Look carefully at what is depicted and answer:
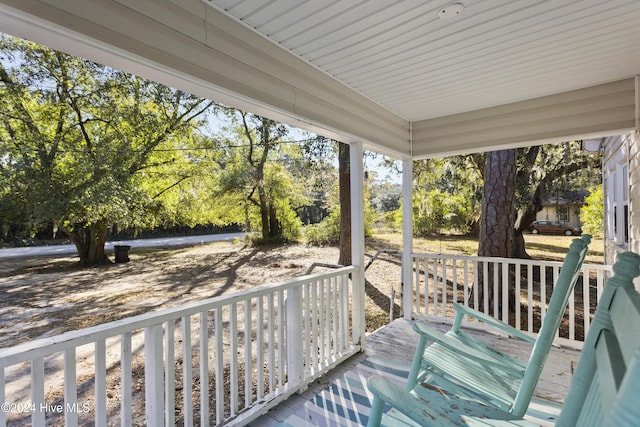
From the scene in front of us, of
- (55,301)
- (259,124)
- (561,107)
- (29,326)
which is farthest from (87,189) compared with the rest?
(561,107)

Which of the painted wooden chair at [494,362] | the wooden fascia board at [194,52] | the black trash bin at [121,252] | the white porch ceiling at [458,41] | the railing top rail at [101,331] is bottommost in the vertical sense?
the black trash bin at [121,252]

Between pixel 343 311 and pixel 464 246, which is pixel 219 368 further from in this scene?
pixel 464 246

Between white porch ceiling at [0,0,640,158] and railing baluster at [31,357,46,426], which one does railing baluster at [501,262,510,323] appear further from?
railing baluster at [31,357,46,426]

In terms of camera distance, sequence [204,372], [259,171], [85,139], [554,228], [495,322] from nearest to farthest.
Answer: [204,372], [495,322], [85,139], [259,171], [554,228]

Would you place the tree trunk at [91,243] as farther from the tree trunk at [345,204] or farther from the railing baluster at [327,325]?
the railing baluster at [327,325]

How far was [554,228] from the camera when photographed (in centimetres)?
1469

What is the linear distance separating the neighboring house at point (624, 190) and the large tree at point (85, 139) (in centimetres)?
868

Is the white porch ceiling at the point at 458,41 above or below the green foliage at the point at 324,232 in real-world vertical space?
above

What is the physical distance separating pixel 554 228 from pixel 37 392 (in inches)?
717

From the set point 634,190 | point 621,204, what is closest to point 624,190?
point 621,204

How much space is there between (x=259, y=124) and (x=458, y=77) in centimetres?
732

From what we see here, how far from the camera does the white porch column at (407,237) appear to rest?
3889mm

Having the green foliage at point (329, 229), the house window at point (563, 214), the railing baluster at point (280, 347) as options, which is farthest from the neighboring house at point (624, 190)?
the house window at point (563, 214)

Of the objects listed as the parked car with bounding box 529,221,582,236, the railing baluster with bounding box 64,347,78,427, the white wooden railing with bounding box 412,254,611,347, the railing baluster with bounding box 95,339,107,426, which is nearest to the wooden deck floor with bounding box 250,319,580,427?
the white wooden railing with bounding box 412,254,611,347
